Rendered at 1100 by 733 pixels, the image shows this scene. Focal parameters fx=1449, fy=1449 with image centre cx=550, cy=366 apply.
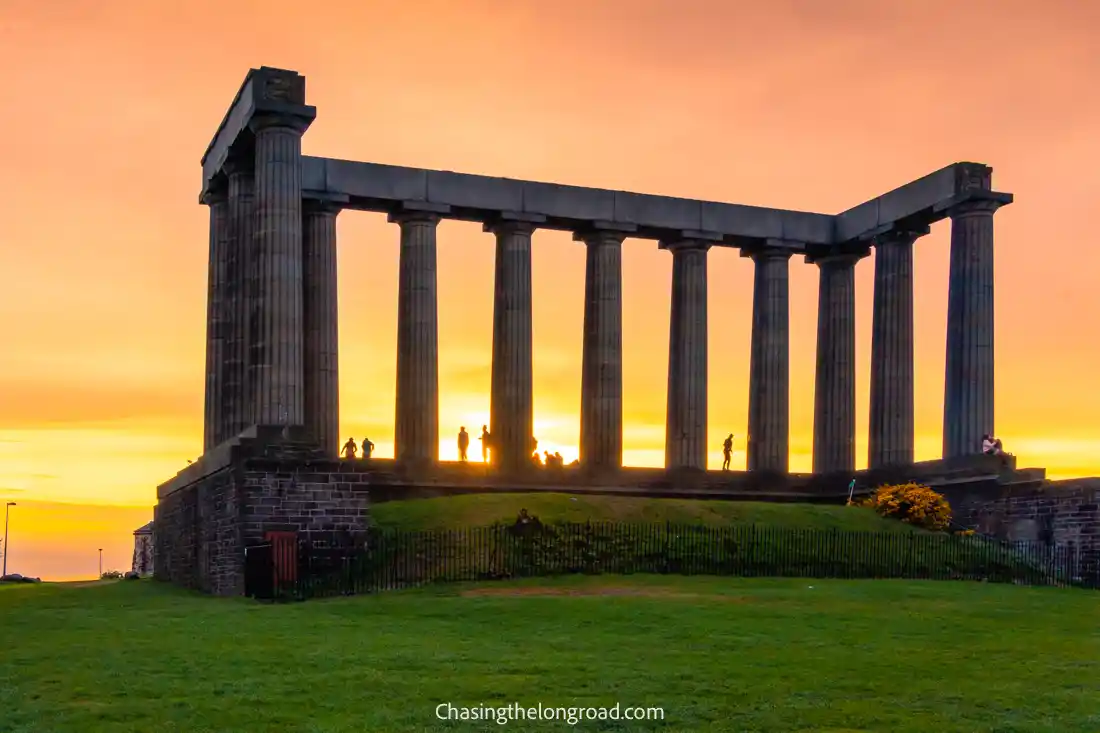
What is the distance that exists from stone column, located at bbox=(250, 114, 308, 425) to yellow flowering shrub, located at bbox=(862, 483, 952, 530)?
2183 centimetres

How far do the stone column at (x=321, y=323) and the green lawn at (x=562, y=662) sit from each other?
20826 mm

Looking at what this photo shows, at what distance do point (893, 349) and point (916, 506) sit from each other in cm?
1360

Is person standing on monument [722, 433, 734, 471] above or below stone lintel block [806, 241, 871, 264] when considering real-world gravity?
below

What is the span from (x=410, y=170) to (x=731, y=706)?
131 feet

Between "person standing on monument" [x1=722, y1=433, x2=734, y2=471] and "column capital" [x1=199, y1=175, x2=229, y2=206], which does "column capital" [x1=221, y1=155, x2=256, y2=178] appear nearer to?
"column capital" [x1=199, y1=175, x2=229, y2=206]

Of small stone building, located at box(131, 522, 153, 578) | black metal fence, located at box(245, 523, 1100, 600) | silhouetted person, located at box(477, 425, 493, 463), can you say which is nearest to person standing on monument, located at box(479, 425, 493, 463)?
silhouetted person, located at box(477, 425, 493, 463)

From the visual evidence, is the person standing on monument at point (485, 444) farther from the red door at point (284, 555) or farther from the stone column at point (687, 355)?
the red door at point (284, 555)

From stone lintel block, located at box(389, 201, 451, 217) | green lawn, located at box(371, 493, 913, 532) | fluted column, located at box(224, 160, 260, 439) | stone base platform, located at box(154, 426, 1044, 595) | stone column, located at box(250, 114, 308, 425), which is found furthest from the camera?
stone lintel block, located at box(389, 201, 451, 217)

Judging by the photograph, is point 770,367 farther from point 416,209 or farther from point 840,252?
point 416,209

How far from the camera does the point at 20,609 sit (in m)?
35.3

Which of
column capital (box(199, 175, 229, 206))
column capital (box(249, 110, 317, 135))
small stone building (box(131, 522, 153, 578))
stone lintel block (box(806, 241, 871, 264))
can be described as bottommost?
small stone building (box(131, 522, 153, 578))

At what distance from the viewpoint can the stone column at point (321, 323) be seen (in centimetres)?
5619

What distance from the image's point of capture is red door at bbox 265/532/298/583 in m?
38.8

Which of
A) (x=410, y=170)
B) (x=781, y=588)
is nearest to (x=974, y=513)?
(x=781, y=588)
